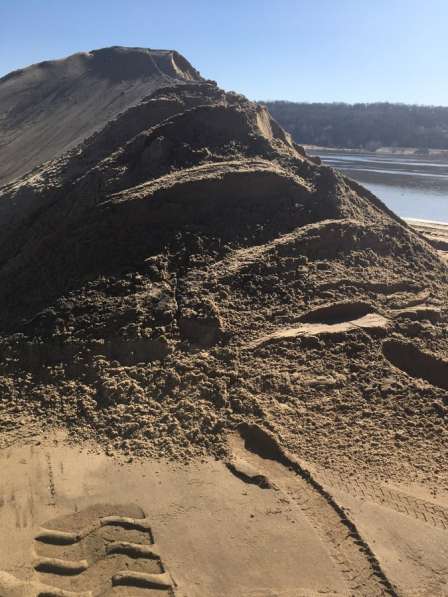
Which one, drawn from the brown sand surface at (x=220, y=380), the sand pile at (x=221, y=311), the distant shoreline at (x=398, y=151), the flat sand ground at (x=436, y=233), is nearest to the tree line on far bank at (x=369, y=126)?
the distant shoreline at (x=398, y=151)

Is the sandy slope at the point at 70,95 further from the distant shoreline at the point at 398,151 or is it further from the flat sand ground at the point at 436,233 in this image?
the distant shoreline at the point at 398,151

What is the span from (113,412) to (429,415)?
3.81m

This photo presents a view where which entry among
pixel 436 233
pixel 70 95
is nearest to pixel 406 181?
pixel 436 233

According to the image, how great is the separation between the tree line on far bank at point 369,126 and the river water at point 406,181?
23.8 ft

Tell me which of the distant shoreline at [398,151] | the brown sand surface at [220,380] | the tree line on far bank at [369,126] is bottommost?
the brown sand surface at [220,380]

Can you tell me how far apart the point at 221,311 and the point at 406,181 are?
113 feet

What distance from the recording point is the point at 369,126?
7100 cm

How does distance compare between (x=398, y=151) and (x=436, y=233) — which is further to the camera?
(x=398, y=151)

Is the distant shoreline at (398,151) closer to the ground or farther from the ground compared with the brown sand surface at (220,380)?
farther from the ground

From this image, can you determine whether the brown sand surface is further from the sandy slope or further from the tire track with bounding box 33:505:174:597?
the sandy slope

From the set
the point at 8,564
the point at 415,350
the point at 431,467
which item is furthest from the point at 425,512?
the point at 8,564

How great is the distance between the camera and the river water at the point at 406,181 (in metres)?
28.2

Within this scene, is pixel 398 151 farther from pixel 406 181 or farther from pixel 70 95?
pixel 70 95

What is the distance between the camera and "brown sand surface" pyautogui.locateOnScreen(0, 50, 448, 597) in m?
5.03
